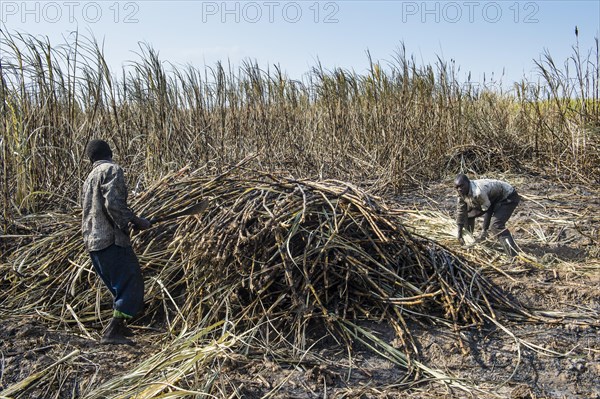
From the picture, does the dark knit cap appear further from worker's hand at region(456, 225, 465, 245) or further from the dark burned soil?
worker's hand at region(456, 225, 465, 245)

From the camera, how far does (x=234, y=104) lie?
7742 millimetres

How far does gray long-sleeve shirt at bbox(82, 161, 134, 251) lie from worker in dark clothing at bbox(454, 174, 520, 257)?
9.17 feet

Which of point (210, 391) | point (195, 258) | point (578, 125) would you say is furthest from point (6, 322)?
point (578, 125)

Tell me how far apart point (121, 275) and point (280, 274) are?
36.9 inches

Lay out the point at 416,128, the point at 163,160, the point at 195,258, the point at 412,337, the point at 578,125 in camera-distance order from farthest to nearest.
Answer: the point at 416,128, the point at 578,125, the point at 163,160, the point at 195,258, the point at 412,337

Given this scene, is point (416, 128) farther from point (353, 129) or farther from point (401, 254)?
point (401, 254)

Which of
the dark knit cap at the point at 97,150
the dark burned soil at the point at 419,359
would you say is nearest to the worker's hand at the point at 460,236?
the dark burned soil at the point at 419,359

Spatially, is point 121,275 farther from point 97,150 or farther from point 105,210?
point 97,150

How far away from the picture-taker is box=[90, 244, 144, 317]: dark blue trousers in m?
3.24

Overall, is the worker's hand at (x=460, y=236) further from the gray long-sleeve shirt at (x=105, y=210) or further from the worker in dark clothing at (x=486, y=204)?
the gray long-sleeve shirt at (x=105, y=210)

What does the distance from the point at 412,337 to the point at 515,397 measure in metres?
0.63

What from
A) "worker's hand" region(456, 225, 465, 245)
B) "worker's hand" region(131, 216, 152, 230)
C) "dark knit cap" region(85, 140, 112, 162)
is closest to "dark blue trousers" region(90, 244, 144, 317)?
"worker's hand" region(131, 216, 152, 230)

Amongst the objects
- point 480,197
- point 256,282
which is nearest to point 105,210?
point 256,282

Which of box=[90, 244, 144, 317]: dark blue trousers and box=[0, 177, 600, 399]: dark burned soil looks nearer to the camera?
box=[0, 177, 600, 399]: dark burned soil
